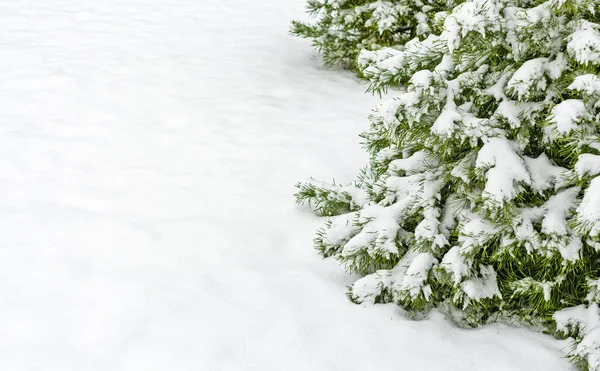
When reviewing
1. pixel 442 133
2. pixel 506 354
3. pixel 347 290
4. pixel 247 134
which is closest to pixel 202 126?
pixel 247 134

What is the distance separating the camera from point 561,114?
2412 mm

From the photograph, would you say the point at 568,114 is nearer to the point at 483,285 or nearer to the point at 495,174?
the point at 495,174

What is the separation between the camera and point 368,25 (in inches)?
225

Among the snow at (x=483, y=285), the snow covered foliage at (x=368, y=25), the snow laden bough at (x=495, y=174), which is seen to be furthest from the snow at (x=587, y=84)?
the snow covered foliage at (x=368, y=25)

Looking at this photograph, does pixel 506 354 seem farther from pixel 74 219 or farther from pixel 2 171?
pixel 2 171

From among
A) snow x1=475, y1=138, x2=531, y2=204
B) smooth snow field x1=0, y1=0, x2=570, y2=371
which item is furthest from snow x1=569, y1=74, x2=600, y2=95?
smooth snow field x1=0, y1=0, x2=570, y2=371

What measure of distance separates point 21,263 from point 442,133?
8.52 ft

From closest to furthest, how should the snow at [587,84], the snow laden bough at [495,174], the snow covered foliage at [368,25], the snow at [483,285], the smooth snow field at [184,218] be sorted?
the snow at [587,84] < the snow laden bough at [495,174] < the snow at [483,285] < the smooth snow field at [184,218] < the snow covered foliage at [368,25]

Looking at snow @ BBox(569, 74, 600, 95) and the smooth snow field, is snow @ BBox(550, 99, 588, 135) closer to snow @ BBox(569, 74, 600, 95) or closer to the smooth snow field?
snow @ BBox(569, 74, 600, 95)

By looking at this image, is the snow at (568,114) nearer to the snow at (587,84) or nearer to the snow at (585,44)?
the snow at (587,84)

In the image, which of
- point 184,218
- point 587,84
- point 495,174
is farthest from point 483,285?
point 184,218

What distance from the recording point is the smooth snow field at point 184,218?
9.33ft

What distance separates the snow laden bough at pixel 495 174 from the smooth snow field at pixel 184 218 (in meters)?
→ 0.21

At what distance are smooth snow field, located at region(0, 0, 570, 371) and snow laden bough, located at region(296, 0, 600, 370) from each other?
21cm
